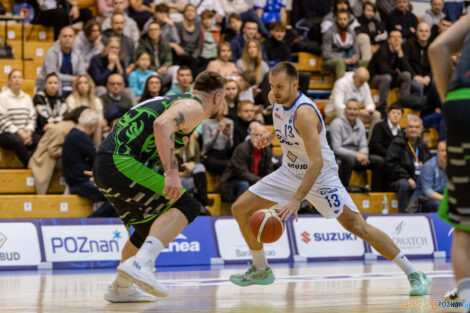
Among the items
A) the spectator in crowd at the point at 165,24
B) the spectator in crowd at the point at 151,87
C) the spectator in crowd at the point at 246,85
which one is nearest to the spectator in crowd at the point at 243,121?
the spectator in crowd at the point at 246,85

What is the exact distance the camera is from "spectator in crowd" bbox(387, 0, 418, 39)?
18.8m

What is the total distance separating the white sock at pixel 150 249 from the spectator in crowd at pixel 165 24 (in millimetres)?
10069

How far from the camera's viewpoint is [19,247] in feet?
35.0

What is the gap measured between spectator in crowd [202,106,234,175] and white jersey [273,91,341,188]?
231 inches

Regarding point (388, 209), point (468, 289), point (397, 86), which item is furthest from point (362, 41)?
point (468, 289)

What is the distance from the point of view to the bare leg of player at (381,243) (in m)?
7.15

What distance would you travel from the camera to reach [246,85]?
14.6 m

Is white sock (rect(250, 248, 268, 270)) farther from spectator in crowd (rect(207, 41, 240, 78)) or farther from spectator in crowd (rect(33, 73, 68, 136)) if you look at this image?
spectator in crowd (rect(207, 41, 240, 78))

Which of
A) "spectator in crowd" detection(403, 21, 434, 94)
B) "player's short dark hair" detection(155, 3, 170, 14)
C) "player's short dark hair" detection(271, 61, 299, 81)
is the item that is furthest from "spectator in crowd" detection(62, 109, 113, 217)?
"spectator in crowd" detection(403, 21, 434, 94)

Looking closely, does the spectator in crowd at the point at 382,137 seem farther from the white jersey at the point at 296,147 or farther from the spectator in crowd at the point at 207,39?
the white jersey at the point at 296,147

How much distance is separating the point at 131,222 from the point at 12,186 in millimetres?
6448

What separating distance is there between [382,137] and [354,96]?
1298 mm

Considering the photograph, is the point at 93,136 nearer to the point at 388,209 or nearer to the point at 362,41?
the point at 388,209

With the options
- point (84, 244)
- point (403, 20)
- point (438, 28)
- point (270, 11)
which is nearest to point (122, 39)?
point (270, 11)
